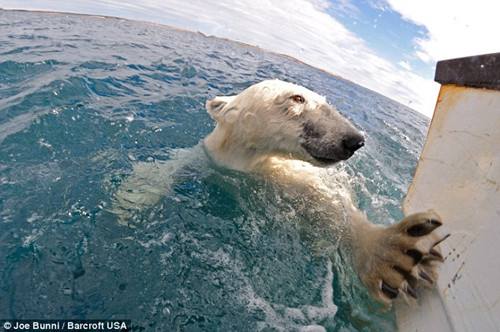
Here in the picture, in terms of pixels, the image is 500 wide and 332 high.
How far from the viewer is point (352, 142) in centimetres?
309

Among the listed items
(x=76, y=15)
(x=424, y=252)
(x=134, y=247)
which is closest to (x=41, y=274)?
(x=134, y=247)

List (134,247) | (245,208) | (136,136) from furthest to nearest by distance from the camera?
(136,136) < (245,208) < (134,247)

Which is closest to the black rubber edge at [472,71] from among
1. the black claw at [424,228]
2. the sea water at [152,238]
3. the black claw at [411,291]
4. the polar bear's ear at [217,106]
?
the black claw at [424,228]

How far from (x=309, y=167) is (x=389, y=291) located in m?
2.20

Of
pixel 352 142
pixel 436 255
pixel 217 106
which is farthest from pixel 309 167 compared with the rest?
pixel 436 255

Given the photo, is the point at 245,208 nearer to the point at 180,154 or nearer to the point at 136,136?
the point at 180,154

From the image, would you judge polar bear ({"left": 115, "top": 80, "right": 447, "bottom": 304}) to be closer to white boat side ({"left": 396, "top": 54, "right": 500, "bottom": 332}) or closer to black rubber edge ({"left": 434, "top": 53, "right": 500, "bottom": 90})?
white boat side ({"left": 396, "top": 54, "right": 500, "bottom": 332})

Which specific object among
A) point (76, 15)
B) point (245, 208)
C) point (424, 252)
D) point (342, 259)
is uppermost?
point (424, 252)

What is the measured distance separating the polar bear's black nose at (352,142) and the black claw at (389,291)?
1.18 metres

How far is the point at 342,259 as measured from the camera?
126 inches

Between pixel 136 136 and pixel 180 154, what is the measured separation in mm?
1272

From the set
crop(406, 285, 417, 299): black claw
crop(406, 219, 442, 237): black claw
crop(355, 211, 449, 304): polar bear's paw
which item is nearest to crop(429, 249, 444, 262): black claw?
crop(355, 211, 449, 304): polar bear's paw

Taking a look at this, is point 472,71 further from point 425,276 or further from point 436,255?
point 425,276

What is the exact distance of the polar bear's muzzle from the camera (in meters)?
3.12
